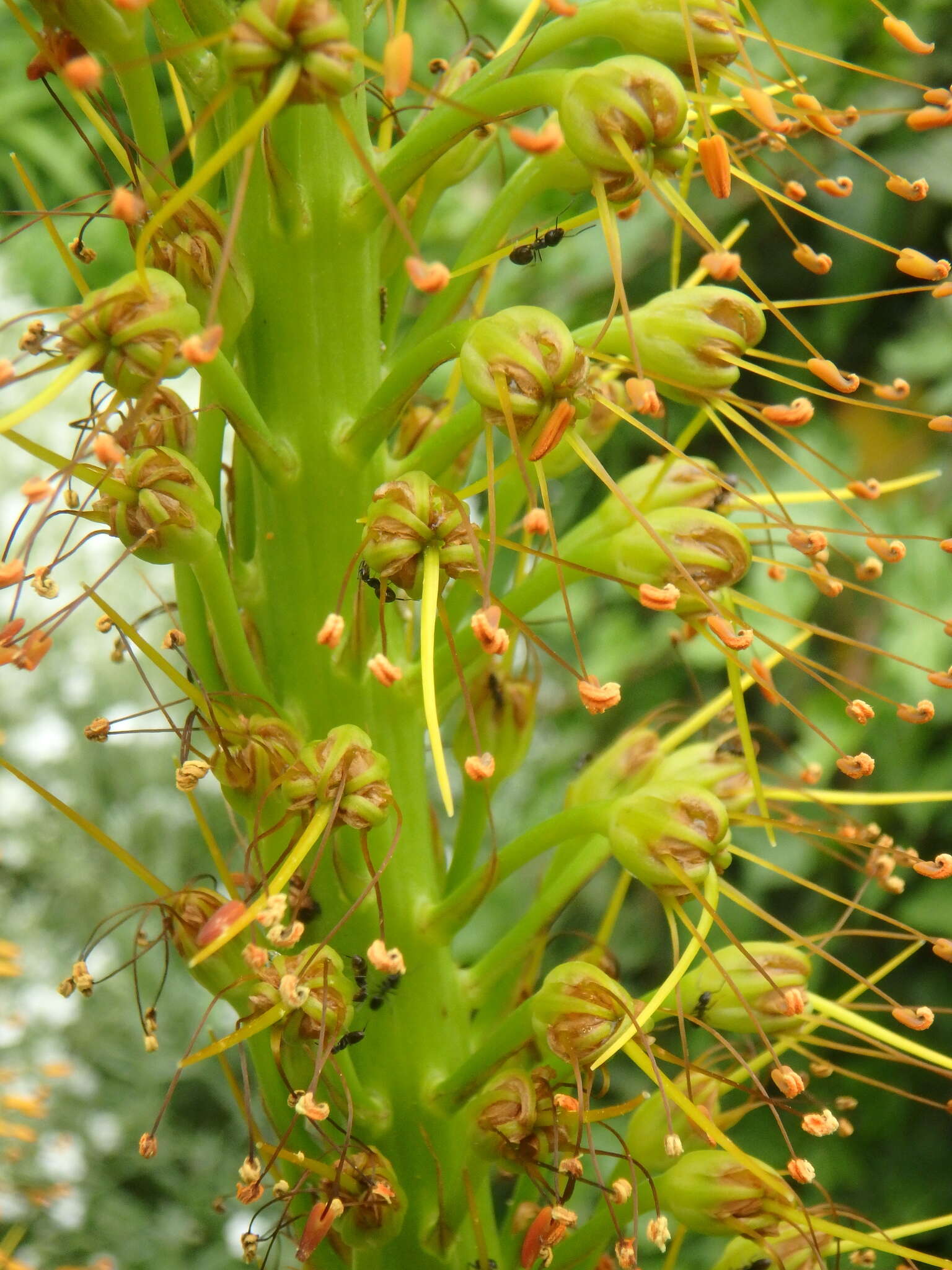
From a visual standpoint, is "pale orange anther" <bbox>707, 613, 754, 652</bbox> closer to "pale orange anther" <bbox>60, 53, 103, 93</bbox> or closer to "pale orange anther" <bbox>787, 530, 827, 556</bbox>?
"pale orange anther" <bbox>787, 530, 827, 556</bbox>

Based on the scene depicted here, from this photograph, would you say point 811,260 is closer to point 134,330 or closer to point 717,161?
point 717,161

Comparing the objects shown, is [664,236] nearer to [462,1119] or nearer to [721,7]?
[721,7]

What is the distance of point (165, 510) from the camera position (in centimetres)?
60

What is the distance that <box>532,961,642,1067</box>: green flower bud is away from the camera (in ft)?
2.08

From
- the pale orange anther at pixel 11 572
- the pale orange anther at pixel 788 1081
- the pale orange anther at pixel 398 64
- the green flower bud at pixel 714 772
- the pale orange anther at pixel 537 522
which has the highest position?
the pale orange anther at pixel 398 64

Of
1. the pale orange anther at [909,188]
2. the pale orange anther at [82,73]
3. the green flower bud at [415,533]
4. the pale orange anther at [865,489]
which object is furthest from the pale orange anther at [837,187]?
the pale orange anther at [82,73]

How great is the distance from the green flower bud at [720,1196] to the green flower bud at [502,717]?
252 mm

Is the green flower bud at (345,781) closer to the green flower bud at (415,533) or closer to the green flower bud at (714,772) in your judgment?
the green flower bud at (415,533)

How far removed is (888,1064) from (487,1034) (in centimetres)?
104

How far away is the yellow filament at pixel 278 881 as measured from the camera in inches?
22.4

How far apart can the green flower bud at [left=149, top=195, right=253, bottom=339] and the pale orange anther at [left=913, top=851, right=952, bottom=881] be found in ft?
1.45

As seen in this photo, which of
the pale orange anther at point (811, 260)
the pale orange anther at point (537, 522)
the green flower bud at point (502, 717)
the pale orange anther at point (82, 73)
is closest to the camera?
the pale orange anther at point (82, 73)

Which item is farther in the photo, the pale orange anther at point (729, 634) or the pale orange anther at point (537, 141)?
the pale orange anther at point (729, 634)

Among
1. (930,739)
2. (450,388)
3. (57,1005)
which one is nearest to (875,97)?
(930,739)
